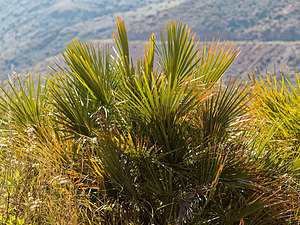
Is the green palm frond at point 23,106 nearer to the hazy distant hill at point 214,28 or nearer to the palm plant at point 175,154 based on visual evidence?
the palm plant at point 175,154

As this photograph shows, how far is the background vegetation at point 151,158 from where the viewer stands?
91.1 inches

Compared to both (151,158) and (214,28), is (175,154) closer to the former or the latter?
(151,158)

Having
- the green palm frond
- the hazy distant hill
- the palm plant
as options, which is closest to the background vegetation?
the palm plant

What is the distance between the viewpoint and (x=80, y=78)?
2912 millimetres

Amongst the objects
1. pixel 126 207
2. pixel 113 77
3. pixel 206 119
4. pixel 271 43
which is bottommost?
pixel 271 43

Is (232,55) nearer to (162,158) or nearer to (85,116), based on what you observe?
(162,158)

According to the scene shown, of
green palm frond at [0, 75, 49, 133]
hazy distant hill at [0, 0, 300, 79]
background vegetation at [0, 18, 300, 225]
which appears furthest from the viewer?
hazy distant hill at [0, 0, 300, 79]

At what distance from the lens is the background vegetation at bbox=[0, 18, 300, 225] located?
2314 millimetres

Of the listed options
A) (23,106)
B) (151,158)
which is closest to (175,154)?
(151,158)

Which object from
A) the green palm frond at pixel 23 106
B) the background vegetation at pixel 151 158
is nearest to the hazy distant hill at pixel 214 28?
the green palm frond at pixel 23 106

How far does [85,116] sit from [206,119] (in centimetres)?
99

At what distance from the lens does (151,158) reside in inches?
97.7

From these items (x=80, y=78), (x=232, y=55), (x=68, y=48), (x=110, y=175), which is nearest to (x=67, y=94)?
(x=80, y=78)

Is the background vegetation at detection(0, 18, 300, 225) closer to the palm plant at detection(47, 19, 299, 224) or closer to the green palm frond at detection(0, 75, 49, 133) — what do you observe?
the palm plant at detection(47, 19, 299, 224)
